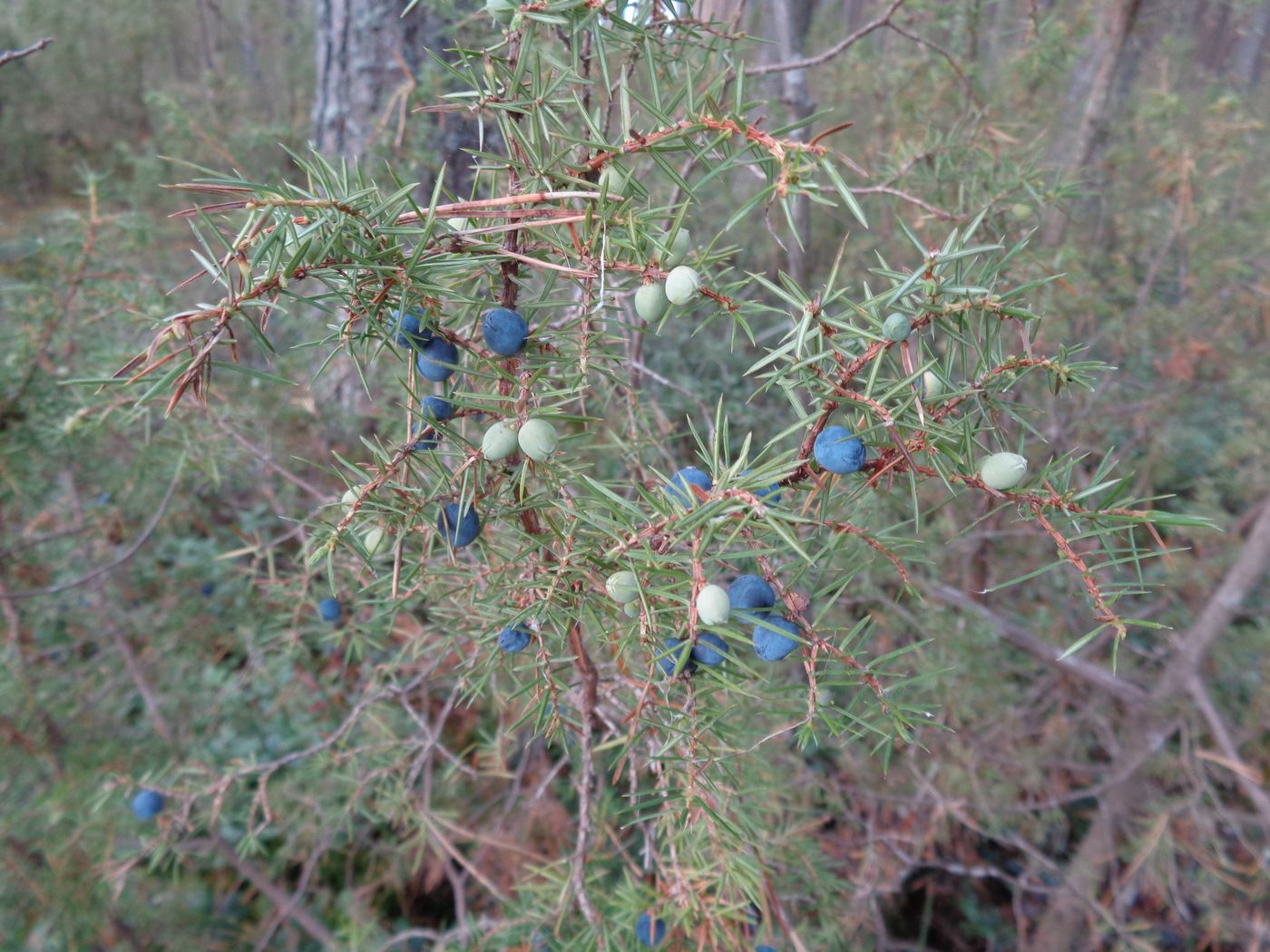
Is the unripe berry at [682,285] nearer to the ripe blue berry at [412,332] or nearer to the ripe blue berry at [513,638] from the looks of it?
the ripe blue berry at [412,332]

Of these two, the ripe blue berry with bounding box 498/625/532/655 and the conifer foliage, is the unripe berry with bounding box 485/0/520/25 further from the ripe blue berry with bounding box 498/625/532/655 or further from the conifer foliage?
the ripe blue berry with bounding box 498/625/532/655

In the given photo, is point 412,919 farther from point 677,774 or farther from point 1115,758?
point 1115,758

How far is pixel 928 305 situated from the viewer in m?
0.54

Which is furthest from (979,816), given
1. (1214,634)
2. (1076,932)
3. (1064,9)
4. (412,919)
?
(1064,9)

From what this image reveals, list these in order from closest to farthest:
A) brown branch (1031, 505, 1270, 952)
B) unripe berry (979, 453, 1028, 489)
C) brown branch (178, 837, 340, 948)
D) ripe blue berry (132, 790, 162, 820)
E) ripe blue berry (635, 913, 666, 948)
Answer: unripe berry (979, 453, 1028, 489) → ripe blue berry (635, 913, 666, 948) → ripe blue berry (132, 790, 162, 820) → brown branch (178, 837, 340, 948) → brown branch (1031, 505, 1270, 952)

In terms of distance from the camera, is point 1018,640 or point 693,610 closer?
point 693,610

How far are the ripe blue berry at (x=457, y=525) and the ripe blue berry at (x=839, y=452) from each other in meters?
0.31

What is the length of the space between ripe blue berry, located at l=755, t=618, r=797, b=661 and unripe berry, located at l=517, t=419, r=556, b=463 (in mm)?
219

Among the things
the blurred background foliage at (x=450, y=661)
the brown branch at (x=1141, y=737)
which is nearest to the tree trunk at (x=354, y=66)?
A: the blurred background foliage at (x=450, y=661)

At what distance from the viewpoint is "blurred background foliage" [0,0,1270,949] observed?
1.48m

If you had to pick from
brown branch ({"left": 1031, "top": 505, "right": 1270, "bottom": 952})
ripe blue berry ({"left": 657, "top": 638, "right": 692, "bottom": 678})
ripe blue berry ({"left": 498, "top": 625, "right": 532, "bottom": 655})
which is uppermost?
ripe blue berry ({"left": 657, "top": 638, "right": 692, "bottom": 678})

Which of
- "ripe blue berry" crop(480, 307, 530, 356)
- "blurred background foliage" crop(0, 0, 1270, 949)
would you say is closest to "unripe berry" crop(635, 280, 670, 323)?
"ripe blue berry" crop(480, 307, 530, 356)

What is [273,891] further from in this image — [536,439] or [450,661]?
[536,439]

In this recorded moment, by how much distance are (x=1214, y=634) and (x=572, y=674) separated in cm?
185
